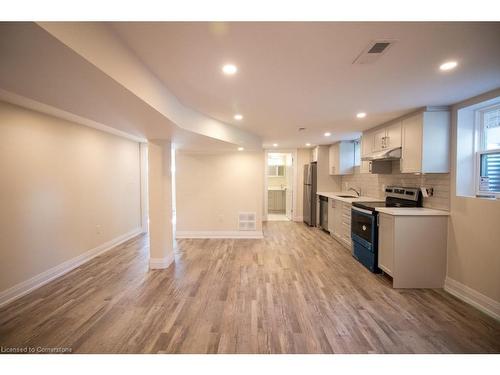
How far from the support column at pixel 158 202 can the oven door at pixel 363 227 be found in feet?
10.5

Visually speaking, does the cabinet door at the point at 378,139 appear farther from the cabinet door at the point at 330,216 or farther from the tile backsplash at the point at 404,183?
the cabinet door at the point at 330,216

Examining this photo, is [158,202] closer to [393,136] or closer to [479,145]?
[393,136]

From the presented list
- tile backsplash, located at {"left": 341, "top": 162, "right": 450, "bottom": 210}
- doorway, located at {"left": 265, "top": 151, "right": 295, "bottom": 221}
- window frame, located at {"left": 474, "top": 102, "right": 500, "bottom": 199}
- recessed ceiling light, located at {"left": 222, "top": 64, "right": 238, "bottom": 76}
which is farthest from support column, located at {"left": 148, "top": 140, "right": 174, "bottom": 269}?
doorway, located at {"left": 265, "top": 151, "right": 295, "bottom": 221}

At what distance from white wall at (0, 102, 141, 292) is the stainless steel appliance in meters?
4.64

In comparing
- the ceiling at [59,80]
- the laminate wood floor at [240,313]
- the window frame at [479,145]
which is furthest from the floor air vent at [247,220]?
the window frame at [479,145]

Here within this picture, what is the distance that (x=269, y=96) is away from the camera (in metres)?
2.55

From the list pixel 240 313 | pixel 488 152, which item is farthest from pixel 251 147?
pixel 488 152

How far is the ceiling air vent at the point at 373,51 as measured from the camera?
1517 mm

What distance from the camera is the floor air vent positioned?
5496 millimetres

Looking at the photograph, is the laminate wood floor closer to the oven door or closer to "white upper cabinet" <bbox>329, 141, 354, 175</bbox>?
the oven door

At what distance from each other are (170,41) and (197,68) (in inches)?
15.5

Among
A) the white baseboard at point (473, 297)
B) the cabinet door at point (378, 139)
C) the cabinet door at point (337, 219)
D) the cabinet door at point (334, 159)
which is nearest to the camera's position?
the white baseboard at point (473, 297)

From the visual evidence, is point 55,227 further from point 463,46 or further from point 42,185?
point 463,46
